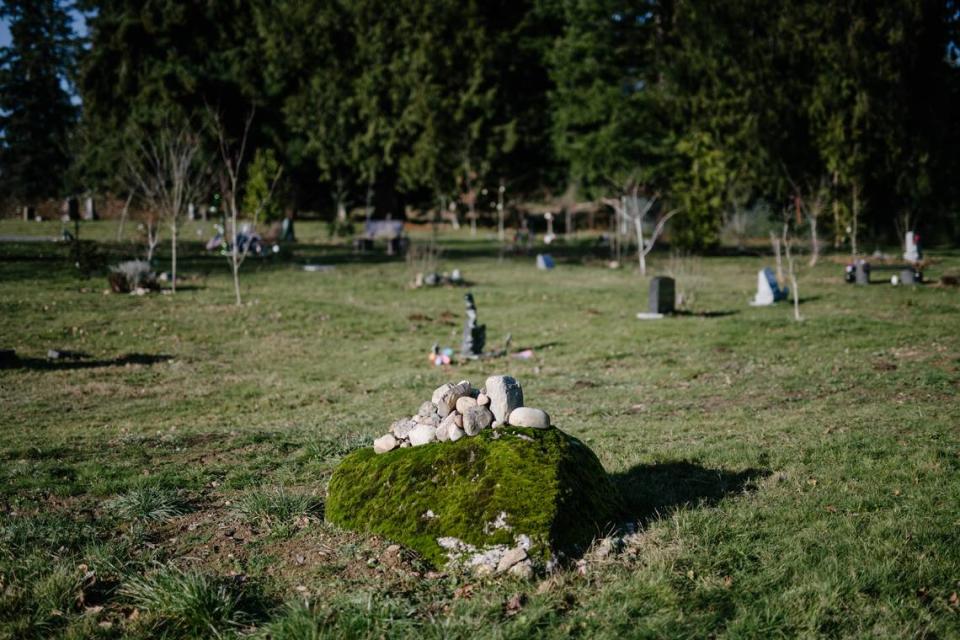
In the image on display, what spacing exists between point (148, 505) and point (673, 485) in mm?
4148

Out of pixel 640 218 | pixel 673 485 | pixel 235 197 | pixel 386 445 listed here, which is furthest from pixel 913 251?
pixel 386 445

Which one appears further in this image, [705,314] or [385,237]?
[385,237]

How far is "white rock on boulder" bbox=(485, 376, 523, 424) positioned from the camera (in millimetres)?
5371

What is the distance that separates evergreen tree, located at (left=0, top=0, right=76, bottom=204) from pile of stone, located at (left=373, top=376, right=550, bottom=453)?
56641 millimetres

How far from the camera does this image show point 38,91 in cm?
5669

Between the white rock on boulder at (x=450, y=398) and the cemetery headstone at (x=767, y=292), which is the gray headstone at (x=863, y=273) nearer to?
the cemetery headstone at (x=767, y=292)

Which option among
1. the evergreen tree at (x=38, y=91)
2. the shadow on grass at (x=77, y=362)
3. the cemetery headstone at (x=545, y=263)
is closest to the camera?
the shadow on grass at (x=77, y=362)

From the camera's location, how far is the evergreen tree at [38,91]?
55.0 m

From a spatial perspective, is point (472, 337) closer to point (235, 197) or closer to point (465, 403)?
point (465, 403)

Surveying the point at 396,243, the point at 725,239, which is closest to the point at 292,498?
the point at 396,243

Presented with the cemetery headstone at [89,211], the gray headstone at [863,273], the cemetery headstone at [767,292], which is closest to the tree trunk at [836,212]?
the gray headstone at [863,273]

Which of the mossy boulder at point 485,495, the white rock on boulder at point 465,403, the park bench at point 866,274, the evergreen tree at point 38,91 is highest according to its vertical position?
the evergreen tree at point 38,91

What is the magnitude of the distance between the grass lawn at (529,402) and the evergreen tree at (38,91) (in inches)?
1807

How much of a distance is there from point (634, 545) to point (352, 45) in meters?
48.9
